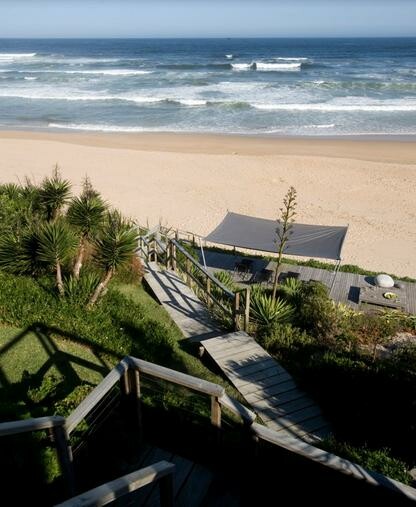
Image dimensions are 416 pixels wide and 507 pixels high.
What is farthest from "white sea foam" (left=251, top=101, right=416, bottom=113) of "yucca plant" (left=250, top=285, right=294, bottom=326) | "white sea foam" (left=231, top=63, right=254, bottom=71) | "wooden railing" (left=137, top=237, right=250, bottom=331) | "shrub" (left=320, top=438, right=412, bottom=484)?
"shrub" (left=320, top=438, right=412, bottom=484)

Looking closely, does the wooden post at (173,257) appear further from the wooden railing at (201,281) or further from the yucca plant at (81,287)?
the yucca plant at (81,287)

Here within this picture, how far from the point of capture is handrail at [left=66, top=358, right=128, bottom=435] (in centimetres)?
427

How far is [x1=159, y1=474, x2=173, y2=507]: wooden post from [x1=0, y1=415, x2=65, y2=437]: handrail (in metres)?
0.99

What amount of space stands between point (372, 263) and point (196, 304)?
813cm

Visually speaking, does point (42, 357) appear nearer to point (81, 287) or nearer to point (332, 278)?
point (81, 287)

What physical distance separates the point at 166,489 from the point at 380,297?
10098 mm

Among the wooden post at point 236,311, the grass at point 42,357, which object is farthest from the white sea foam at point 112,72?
the grass at point 42,357

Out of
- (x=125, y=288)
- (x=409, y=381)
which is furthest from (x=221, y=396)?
(x=125, y=288)

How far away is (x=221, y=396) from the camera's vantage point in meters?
4.61

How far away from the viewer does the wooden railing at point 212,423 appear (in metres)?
3.93

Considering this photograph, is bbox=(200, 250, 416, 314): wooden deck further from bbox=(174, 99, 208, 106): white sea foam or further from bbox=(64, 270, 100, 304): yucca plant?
bbox=(174, 99, 208, 106): white sea foam

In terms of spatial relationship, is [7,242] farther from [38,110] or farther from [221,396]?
[38,110]

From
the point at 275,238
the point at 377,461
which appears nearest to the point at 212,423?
the point at 377,461

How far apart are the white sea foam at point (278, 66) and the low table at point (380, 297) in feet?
Answer: 197
